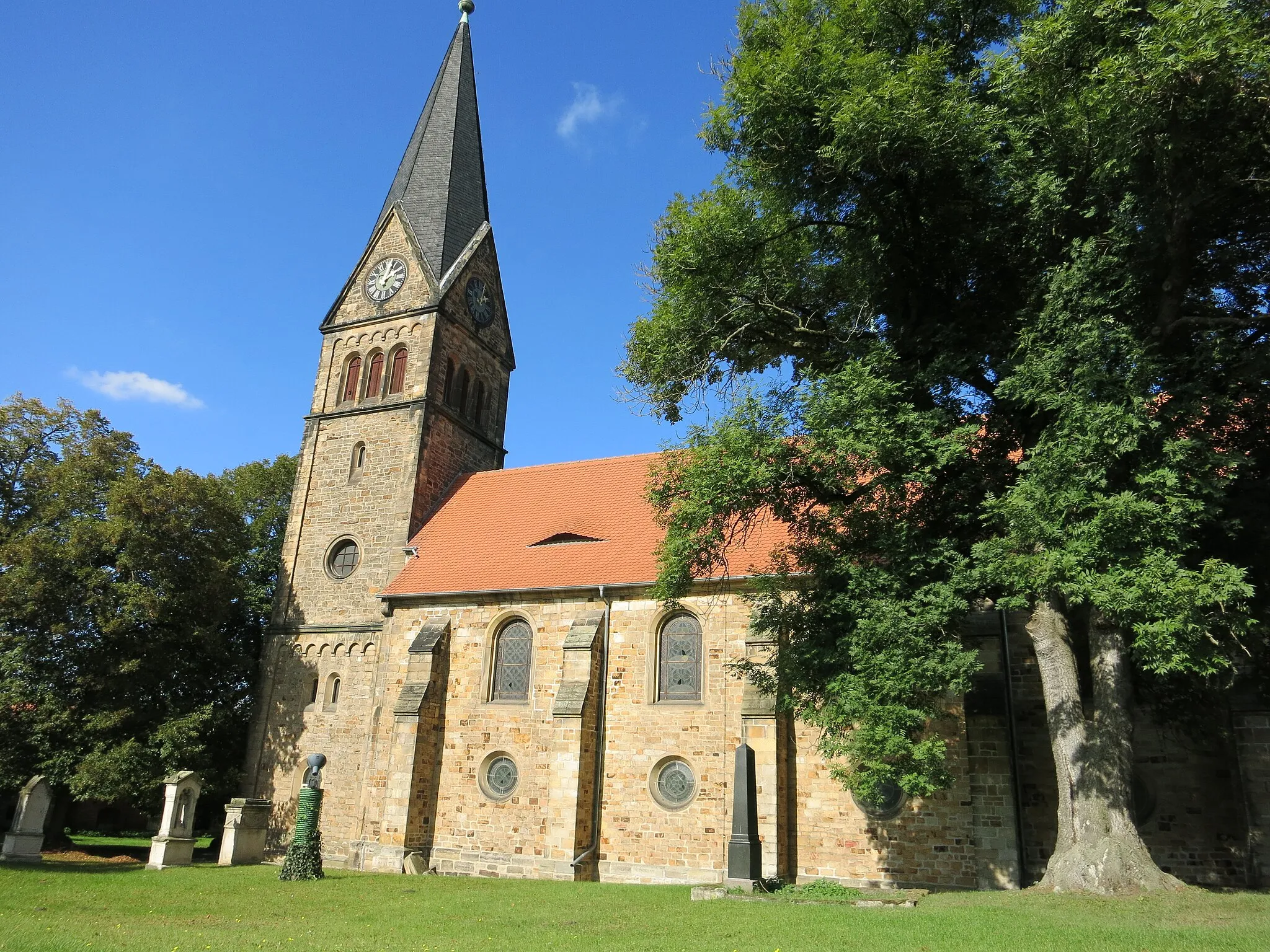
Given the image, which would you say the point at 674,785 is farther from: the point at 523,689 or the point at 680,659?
the point at 523,689

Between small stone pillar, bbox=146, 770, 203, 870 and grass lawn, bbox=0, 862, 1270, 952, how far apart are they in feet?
11.8

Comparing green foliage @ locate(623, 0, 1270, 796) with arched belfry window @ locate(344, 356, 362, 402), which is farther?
arched belfry window @ locate(344, 356, 362, 402)

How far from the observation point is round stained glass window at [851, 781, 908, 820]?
600 inches

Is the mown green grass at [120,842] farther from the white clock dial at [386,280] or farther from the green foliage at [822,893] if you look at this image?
the green foliage at [822,893]

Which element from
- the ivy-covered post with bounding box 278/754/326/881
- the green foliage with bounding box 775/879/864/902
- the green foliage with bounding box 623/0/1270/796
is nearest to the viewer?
the green foliage with bounding box 623/0/1270/796

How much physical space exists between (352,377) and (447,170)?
7.36 meters

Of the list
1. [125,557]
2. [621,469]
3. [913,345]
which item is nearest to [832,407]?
[913,345]

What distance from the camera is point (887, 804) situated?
15375 millimetres

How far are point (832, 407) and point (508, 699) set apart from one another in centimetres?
1083

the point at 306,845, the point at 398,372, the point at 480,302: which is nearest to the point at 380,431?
the point at 398,372

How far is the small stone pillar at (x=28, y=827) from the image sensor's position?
17891 millimetres

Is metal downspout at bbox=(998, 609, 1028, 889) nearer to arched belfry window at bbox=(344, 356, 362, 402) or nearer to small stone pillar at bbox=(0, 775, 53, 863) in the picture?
arched belfry window at bbox=(344, 356, 362, 402)

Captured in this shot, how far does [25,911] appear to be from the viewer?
10742mm

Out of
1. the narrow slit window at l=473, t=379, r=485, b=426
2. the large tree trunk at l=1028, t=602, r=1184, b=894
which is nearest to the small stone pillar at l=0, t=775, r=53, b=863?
the narrow slit window at l=473, t=379, r=485, b=426
